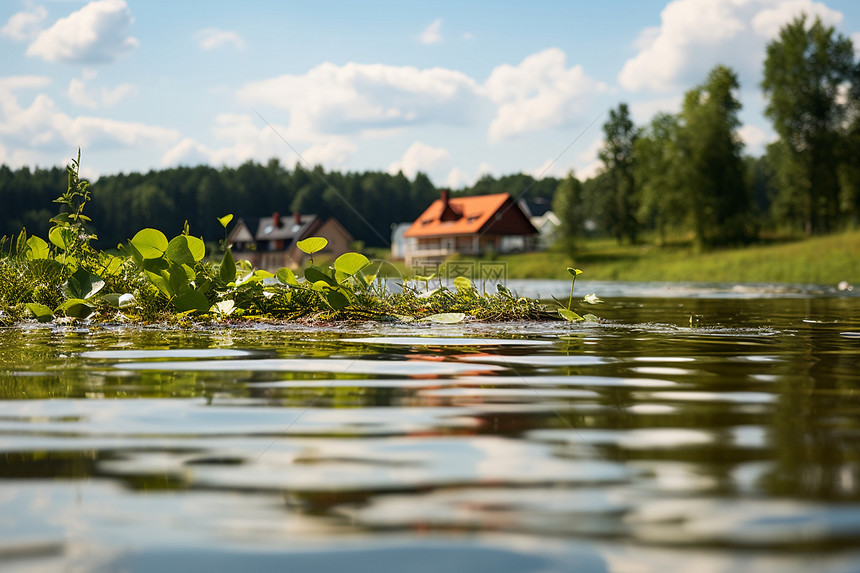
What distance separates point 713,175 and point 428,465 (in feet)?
190

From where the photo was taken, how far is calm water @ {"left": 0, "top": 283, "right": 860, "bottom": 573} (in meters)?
1.44

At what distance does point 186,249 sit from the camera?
705cm

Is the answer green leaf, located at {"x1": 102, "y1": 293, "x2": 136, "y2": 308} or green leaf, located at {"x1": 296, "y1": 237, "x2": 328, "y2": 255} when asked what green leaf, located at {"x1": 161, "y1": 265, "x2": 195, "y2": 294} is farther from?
green leaf, located at {"x1": 296, "y1": 237, "x2": 328, "y2": 255}

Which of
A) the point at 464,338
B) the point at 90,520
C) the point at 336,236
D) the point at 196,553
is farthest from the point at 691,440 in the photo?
the point at 336,236

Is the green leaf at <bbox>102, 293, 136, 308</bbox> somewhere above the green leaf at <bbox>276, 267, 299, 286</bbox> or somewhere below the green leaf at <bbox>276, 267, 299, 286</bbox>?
below

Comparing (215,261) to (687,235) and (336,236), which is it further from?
(336,236)

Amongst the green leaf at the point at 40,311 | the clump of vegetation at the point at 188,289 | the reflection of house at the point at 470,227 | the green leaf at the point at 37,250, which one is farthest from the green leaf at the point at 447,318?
the reflection of house at the point at 470,227

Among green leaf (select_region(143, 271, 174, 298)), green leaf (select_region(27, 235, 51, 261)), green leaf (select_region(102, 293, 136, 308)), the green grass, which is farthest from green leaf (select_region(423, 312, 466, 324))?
the green grass

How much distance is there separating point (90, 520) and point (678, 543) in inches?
46.5

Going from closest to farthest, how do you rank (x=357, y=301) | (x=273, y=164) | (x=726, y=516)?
(x=726, y=516), (x=357, y=301), (x=273, y=164)

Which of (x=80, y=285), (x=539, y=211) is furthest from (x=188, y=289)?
(x=539, y=211)

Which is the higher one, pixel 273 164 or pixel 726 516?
pixel 273 164

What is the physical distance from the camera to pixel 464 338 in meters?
5.82

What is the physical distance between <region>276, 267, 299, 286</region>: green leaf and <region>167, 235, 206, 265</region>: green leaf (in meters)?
0.71
